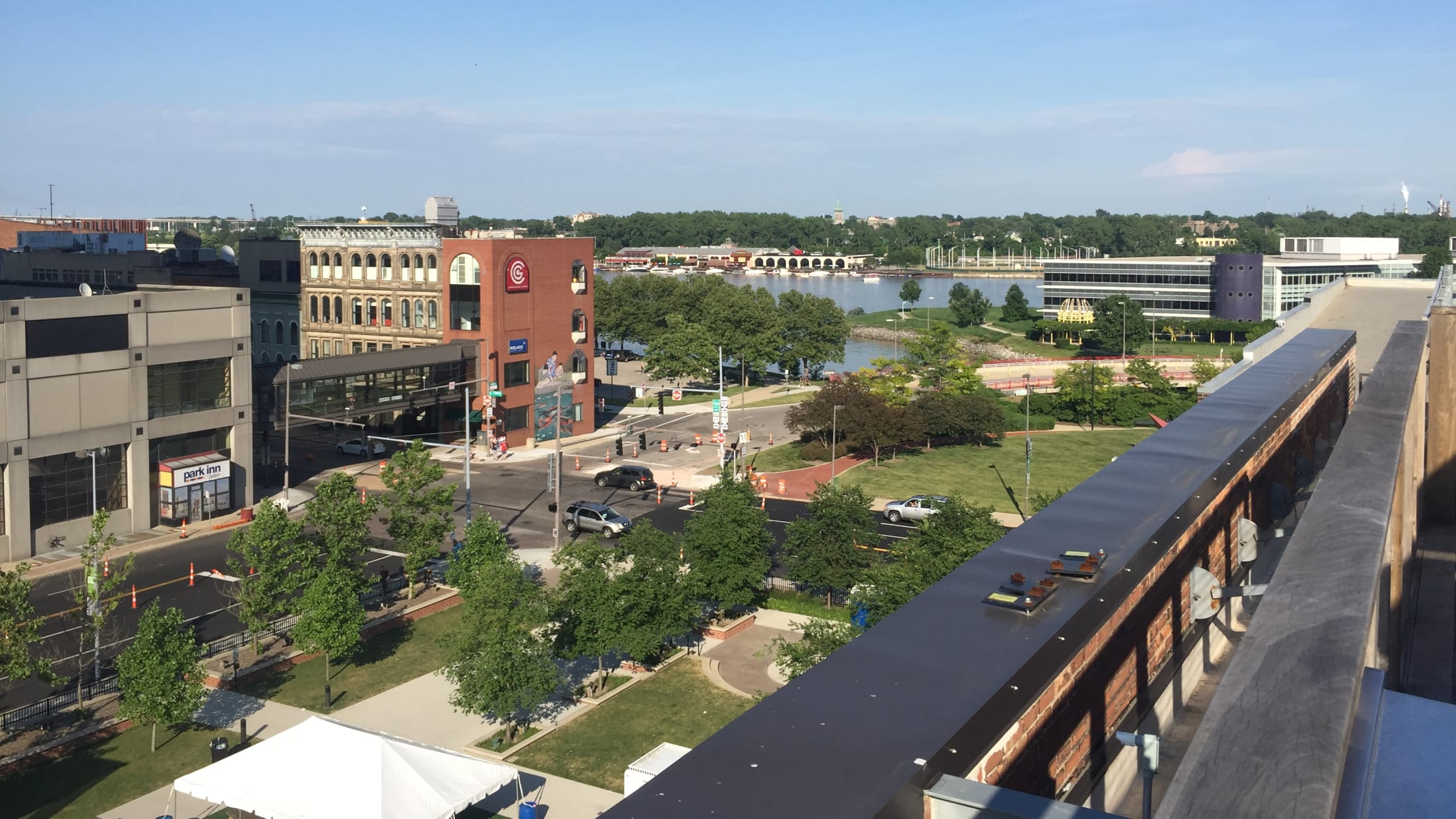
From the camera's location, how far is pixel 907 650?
26.0ft

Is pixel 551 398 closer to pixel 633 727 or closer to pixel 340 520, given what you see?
pixel 340 520

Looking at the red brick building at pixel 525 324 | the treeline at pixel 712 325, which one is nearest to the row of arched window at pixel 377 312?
the red brick building at pixel 525 324

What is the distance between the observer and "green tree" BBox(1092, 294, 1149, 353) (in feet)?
351

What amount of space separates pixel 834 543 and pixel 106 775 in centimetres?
1842

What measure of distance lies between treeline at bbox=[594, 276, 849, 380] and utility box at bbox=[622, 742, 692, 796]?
5481cm

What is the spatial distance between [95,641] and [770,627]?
16477 millimetres

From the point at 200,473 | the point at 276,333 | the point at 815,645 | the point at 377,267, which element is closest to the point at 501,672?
the point at 815,645

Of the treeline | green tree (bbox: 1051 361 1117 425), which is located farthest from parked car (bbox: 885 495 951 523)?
the treeline

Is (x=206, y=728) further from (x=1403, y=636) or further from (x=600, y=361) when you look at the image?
(x=600, y=361)

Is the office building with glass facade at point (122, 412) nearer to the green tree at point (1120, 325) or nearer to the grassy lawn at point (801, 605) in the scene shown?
the grassy lawn at point (801, 605)

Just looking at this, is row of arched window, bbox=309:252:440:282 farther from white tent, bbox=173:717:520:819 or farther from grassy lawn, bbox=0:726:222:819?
white tent, bbox=173:717:520:819

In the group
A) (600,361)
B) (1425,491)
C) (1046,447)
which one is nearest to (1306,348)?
(1425,491)

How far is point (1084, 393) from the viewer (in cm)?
6662

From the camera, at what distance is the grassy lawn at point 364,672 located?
27.0 m
